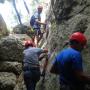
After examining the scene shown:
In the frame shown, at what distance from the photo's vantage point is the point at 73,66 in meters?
6.38

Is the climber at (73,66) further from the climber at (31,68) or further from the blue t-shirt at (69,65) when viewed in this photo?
the climber at (31,68)

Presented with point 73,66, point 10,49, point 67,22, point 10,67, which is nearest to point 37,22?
point 10,49

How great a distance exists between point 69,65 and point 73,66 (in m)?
0.22

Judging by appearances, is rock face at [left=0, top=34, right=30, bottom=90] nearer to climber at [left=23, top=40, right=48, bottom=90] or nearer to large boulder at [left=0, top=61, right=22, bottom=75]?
large boulder at [left=0, top=61, right=22, bottom=75]

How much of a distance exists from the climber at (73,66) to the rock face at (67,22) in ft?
6.61

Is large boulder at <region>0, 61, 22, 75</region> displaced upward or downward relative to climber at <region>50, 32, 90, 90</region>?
downward

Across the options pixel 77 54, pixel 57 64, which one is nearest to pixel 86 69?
pixel 57 64

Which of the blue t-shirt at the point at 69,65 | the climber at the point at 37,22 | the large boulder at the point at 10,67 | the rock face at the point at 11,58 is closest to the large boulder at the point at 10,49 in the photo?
the rock face at the point at 11,58

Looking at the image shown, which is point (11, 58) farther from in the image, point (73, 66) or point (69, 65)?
point (73, 66)

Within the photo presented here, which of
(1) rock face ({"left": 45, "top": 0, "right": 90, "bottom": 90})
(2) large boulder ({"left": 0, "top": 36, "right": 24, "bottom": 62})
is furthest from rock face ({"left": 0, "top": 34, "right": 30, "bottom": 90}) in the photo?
(1) rock face ({"left": 45, "top": 0, "right": 90, "bottom": 90})

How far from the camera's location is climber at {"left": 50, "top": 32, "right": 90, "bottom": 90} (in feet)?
20.9

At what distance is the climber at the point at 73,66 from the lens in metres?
6.37

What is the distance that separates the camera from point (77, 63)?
6.34m

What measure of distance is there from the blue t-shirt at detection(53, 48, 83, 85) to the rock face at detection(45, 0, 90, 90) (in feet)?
6.51
